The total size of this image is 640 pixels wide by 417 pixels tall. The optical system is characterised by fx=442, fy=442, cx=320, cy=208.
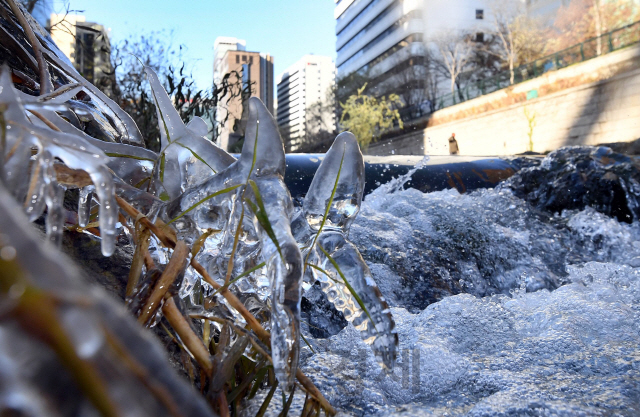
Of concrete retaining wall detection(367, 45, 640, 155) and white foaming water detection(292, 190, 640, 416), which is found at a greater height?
concrete retaining wall detection(367, 45, 640, 155)

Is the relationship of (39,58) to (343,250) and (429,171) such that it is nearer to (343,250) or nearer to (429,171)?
(343,250)

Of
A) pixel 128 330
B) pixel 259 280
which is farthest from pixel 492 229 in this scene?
pixel 128 330

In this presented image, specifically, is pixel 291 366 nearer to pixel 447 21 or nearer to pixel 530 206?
pixel 530 206

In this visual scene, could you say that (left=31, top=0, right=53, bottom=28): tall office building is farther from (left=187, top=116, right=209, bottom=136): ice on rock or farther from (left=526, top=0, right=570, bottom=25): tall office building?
(left=526, top=0, right=570, bottom=25): tall office building

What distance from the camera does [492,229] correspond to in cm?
310

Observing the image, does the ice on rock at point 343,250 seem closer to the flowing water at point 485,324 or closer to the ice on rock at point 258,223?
the ice on rock at point 258,223

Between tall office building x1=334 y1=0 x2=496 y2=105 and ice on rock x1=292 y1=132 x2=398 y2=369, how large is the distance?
4083 centimetres

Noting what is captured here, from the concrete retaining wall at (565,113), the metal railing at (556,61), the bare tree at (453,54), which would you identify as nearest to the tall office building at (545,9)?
the bare tree at (453,54)

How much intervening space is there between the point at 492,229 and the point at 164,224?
282 centimetres

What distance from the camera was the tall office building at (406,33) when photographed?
43156 millimetres

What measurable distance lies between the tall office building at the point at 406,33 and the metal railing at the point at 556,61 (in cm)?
1652

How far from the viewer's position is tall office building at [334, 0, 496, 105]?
142ft

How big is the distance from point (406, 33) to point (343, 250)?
167 feet

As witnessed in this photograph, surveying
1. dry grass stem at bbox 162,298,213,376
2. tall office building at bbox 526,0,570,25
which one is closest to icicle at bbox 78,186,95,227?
dry grass stem at bbox 162,298,213,376
